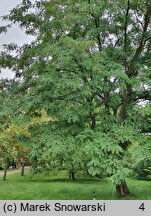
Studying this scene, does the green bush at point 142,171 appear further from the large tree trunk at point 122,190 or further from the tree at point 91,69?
the tree at point 91,69

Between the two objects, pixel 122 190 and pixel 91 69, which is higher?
pixel 91 69

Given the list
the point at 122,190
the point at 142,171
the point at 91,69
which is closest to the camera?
the point at 91,69

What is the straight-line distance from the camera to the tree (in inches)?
534

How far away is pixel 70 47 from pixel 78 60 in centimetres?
74

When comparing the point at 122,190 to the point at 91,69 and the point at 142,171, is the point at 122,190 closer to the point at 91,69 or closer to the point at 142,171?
the point at 91,69

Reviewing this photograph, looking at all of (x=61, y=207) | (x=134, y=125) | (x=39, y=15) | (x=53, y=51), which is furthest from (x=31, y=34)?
(x=61, y=207)

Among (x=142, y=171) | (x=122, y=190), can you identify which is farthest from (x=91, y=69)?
(x=142, y=171)

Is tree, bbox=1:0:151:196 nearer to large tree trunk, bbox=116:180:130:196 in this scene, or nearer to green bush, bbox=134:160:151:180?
large tree trunk, bbox=116:180:130:196

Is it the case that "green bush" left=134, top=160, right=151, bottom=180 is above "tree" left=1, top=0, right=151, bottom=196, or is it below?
below

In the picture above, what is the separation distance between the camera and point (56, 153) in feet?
42.9

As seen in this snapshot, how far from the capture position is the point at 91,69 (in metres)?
13.9

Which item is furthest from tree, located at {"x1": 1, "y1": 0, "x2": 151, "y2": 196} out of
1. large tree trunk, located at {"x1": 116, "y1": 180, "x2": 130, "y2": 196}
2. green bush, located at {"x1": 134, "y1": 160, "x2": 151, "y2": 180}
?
green bush, located at {"x1": 134, "y1": 160, "x2": 151, "y2": 180}

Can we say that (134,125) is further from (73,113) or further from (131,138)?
(73,113)

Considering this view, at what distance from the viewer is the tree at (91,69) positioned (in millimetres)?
13555
